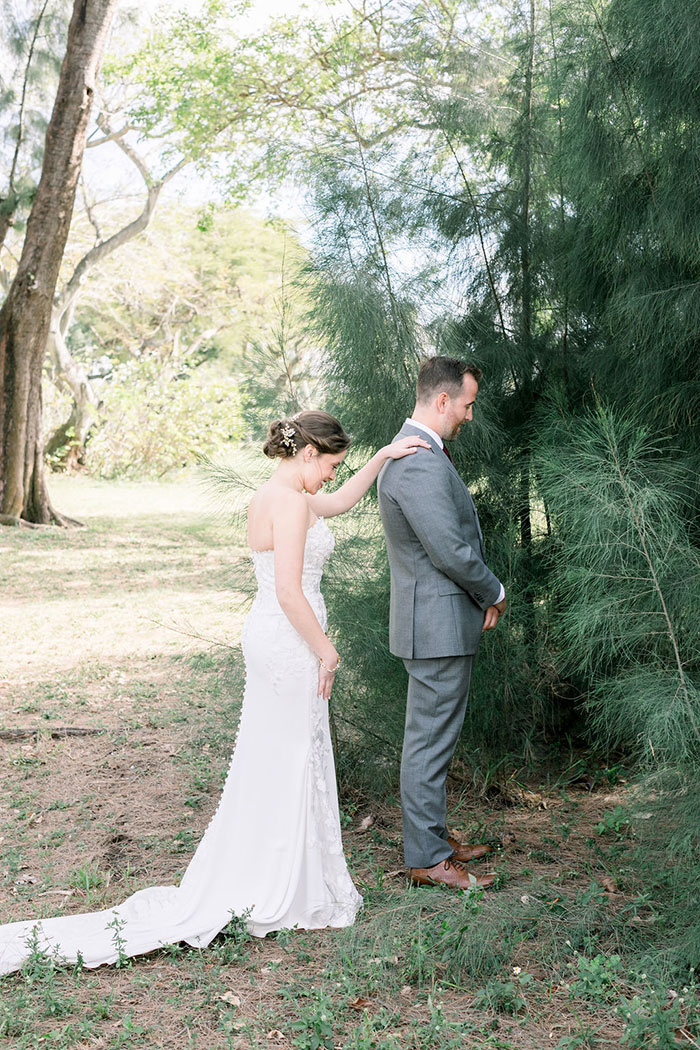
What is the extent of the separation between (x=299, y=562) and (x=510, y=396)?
1.64 metres

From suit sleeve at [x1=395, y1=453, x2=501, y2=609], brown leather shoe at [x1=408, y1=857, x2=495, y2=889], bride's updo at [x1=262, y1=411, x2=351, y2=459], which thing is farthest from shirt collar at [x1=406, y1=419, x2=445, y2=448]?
→ brown leather shoe at [x1=408, y1=857, x2=495, y2=889]

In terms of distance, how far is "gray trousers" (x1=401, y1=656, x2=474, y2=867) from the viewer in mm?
3518

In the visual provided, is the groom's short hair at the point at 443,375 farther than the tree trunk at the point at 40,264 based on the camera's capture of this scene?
No

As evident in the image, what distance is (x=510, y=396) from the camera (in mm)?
4559

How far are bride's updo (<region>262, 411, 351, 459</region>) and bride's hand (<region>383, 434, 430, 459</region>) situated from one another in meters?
0.21

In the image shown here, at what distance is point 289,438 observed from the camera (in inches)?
136

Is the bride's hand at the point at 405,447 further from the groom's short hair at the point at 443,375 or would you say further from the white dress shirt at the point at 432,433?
the groom's short hair at the point at 443,375

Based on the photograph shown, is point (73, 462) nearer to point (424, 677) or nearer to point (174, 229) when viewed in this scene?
point (174, 229)

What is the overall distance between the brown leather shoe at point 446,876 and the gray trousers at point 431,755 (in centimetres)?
2

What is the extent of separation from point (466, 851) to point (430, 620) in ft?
3.08

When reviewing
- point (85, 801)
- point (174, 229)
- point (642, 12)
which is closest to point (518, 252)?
point (642, 12)

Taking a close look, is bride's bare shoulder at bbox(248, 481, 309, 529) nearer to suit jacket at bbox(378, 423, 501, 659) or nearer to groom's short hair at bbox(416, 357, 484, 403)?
suit jacket at bbox(378, 423, 501, 659)

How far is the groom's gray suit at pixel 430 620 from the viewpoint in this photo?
3467mm

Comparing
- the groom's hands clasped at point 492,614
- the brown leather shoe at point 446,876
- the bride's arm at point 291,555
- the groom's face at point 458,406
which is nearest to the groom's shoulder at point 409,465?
the groom's face at point 458,406
